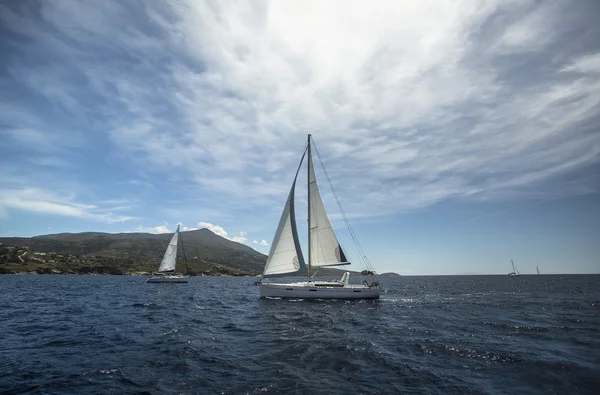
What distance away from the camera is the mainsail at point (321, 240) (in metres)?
44.7

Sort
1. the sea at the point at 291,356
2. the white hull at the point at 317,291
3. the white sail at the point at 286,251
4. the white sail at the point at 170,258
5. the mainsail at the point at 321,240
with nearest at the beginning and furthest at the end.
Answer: the sea at the point at 291,356, the white hull at the point at 317,291, the white sail at the point at 286,251, the mainsail at the point at 321,240, the white sail at the point at 170,258

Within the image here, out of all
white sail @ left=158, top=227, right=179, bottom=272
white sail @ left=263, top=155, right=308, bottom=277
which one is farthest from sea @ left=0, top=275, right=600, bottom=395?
white sail @ left=158, top=227, right=179, bottom=272

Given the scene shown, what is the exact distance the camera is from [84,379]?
12797mm

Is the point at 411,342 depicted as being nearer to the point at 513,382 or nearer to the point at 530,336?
the point at 513,382

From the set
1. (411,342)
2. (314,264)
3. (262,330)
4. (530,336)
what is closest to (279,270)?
(314,264)

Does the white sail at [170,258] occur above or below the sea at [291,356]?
above

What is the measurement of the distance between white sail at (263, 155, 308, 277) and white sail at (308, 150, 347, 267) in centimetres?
206

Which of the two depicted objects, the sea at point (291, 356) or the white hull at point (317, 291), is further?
the white hull at point (317, 291)

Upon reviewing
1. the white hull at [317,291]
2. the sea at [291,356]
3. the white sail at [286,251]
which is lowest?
the sea at [291,356]

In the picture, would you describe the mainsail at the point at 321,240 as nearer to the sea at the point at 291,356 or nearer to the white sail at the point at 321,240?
the white sail at the point at 321,240

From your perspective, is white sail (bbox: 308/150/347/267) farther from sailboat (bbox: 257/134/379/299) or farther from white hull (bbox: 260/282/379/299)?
white hull (bbox: 260/282/379/299)

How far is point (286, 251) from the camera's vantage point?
44.3 metres

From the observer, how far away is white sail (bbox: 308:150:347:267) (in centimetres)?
4472

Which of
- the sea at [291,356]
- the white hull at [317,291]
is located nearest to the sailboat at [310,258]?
Result: the white hull at [317,291]
